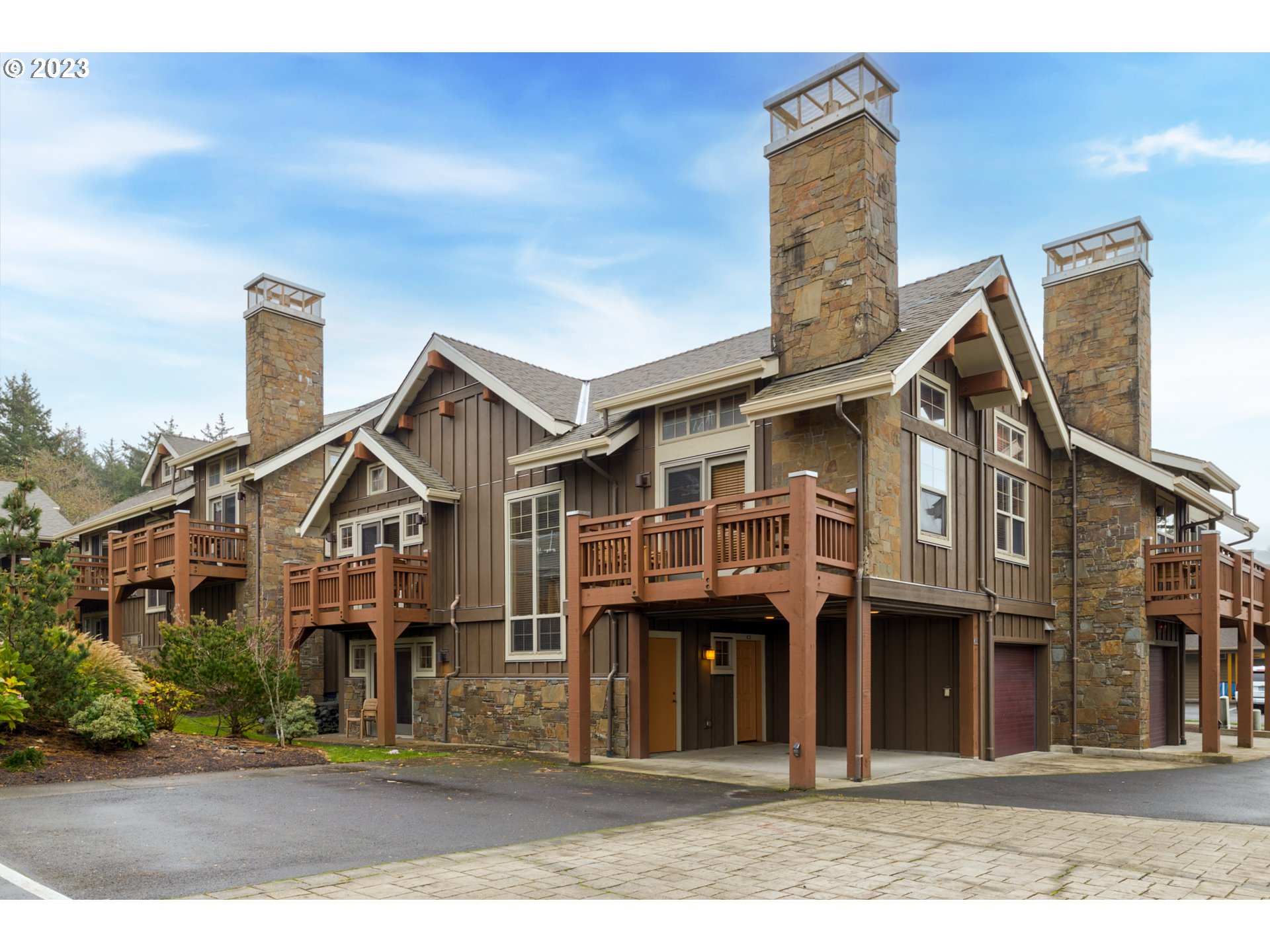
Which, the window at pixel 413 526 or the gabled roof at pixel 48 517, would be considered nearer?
the window at pixel 413 526

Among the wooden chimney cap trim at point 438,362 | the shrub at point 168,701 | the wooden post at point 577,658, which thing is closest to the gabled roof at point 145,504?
the wooden chimney cap trim at point 438,362

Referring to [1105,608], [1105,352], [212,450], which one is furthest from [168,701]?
[1105,352]

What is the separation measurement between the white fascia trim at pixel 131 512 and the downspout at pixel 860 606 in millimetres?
20562

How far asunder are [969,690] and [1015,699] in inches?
89.4

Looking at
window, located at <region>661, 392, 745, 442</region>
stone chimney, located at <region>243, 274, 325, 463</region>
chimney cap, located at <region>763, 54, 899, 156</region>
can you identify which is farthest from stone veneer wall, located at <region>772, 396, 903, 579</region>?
stone chimney, located at <region>243, 274, 325, 463</region>

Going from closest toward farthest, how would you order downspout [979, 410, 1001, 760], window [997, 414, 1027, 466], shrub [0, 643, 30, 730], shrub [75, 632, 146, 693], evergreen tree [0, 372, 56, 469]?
shrub [0, 643, 30, 730] → shrub [75, 632, 146, 693] → downspout [979, 410, 1001, 760] → window [997, 414, 1027, 466] → evergreen tree [0, 372, 56, 469]

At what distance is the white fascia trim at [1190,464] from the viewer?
19.3 meters

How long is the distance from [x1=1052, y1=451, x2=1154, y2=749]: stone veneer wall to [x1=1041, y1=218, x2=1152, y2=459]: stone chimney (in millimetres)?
1025

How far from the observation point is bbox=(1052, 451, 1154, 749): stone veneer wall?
56.6 ft

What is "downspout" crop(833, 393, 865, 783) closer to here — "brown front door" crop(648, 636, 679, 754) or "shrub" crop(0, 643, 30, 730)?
"brown front door" crop(648, 636, 679, 754)

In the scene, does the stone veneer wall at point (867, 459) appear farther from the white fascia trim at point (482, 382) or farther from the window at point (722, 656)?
the white fascia trim at point (482, 382)

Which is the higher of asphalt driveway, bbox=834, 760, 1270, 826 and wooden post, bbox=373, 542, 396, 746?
wooden post, bbox=373, 542, 396, 746

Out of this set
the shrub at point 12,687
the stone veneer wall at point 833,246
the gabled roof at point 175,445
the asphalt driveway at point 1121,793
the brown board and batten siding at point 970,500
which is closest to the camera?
the asphalt driveway at point 1121,793

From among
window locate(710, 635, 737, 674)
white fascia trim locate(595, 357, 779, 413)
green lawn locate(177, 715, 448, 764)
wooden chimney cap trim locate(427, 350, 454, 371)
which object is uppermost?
wooden chimney cap trim locate(427, 350, 454, 371)
